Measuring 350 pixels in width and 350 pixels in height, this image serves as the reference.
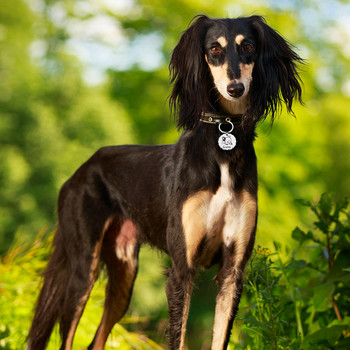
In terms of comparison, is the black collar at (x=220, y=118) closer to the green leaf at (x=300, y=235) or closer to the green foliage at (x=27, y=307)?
the green leaf at (x=300, y=235)

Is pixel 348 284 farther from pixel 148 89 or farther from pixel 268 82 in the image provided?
pixel 148 89

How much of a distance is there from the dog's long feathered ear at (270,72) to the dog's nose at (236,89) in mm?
314

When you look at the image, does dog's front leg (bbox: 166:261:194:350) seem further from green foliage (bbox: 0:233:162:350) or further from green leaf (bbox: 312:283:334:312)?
green foliage (bbox: 0:233:162:350)

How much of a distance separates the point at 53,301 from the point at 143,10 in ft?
84.7

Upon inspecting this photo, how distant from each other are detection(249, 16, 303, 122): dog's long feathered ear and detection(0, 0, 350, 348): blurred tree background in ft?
52.8

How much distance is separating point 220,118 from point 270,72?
40 cm

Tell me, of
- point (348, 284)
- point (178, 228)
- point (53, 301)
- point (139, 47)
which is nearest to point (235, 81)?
point (178, 228)

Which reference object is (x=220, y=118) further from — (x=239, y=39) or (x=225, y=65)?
(x=239, y=39)

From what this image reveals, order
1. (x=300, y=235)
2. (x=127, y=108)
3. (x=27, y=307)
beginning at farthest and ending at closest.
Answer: (x=127, y=108), (x=27, y=307), (x=300, y=235)

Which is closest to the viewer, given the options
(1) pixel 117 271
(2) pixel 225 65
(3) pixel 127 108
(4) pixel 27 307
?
(2) pixel 225 65

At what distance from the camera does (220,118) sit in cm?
364

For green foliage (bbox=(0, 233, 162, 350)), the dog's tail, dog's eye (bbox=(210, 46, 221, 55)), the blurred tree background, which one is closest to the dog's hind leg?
the dog's tail

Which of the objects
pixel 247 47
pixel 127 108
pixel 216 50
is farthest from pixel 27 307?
pixel 127 108

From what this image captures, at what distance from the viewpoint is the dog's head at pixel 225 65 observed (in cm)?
354
